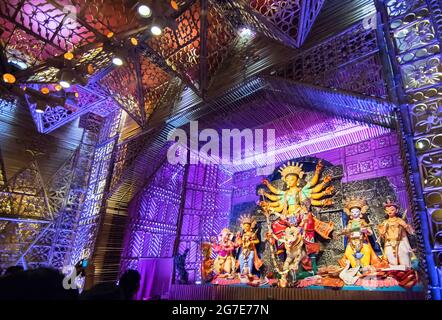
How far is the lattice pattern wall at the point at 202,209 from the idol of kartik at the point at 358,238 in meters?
3.08

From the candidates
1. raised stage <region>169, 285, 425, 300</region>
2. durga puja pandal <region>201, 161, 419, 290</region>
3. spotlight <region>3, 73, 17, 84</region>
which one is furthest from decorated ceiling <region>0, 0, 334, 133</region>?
raised stage <region>169, 285, 425, 300</region>

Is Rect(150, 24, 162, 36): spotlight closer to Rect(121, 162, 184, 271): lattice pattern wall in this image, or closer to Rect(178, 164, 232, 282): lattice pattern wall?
Rect(121, 162, 184, 271): lattice pattern wall

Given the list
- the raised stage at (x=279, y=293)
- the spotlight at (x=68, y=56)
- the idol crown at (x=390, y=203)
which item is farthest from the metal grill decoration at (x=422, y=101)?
the spotlight at (x=68, y=56)

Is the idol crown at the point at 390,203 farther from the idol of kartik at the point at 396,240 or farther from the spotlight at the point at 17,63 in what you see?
the spotlight at the point at 17,63

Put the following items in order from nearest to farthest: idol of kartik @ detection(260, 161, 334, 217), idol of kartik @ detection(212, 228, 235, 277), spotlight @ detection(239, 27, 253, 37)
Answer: idol of kartik @ detection(260, 161, 334, 217), spotlight @ detection(239, 27, 253, 37), idol of kartik @ detection(212, 228, 235, 277)

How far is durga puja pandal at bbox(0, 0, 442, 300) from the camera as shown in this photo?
12.3 feet

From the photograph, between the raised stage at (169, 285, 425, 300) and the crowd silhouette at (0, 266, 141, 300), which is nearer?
the crowd silhouette at (0, 266, 141, 300)

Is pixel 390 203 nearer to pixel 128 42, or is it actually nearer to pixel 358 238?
pixel 358 238

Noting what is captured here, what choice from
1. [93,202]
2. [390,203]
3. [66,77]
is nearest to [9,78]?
[66,77]

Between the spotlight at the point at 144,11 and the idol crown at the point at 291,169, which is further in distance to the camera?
the idol crown at the point at 291,169

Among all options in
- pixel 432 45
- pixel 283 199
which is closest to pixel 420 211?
pixel 432 45

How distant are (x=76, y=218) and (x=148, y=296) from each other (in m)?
2.88
